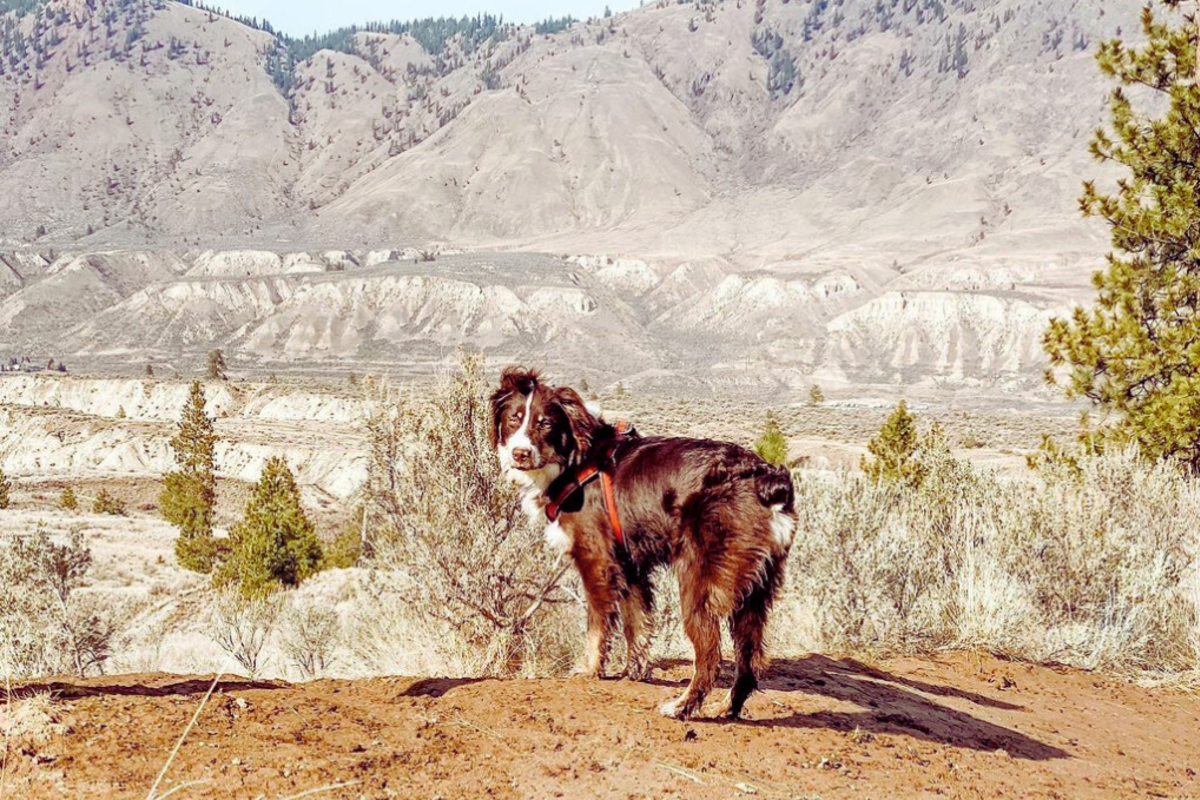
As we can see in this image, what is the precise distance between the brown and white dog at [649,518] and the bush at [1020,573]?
3418 mm

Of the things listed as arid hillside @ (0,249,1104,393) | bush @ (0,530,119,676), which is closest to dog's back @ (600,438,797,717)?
bush @ (0,530,119,676)

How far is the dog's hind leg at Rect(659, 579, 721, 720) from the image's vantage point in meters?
4.81

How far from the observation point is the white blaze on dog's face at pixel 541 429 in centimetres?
529

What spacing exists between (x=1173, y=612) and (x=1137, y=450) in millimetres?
3017

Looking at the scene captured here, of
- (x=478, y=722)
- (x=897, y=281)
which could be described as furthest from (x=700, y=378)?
(x=478, y=722)

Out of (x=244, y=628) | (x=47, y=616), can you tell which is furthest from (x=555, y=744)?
(x=47, y=616)

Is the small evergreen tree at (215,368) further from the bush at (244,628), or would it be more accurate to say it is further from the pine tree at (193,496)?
the bush at (244,628)

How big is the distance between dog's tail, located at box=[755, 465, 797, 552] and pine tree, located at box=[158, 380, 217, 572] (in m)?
35.5

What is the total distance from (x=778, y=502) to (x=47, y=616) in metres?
18.6

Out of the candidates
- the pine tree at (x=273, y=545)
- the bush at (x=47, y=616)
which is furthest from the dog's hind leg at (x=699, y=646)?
the pine tree at (x=273, y=545)

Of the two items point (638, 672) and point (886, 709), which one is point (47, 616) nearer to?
point (638, 672)

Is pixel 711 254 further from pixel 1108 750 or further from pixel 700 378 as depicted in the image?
pixel 1108 750

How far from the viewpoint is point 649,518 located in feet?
16.9

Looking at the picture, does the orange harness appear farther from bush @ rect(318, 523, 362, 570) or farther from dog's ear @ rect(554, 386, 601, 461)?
bush @ rect(318, 523, 362, 570)
